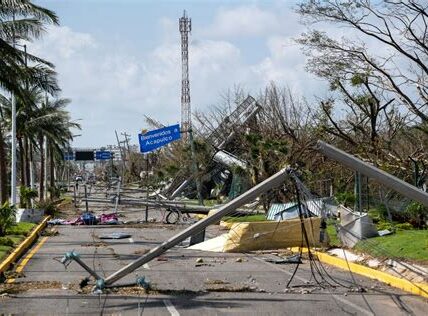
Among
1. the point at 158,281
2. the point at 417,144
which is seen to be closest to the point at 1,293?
the point at 158,281

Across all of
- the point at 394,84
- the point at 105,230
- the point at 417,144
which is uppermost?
the point at 394,84

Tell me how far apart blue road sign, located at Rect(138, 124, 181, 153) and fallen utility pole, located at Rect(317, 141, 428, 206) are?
2591 centimetres

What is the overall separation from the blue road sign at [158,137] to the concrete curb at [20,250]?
33.1 feet

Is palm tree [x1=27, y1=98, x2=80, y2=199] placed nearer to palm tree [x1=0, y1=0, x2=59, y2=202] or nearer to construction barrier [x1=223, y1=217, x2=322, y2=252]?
palm tree [x1=0, y1=0, x2=59, y2=202]

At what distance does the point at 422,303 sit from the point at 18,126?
1629 inches

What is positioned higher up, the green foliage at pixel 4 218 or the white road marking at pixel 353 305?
the green foliage at pixel 4 218

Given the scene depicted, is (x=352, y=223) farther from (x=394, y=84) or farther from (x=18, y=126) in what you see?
(x=18, y=126)

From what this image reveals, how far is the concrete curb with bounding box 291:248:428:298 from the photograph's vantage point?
465 inches

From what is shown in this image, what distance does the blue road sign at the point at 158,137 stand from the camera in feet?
120

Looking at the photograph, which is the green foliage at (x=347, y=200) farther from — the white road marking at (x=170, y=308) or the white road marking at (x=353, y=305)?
the white road marking at (x=170, y=308)

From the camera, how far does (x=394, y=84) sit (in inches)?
1002

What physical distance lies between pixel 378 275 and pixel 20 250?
964 centimetres

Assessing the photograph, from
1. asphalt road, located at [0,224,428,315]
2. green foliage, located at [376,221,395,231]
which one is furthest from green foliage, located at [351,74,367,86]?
asphalt road, located at [0,224,428,315]

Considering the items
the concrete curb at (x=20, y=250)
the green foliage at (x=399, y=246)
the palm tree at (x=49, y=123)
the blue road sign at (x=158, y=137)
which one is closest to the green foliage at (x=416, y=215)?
the green foliage at (x=399, y=246)
